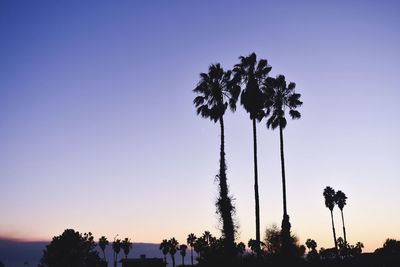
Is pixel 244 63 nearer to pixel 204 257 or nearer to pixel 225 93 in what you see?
pixel 225 93

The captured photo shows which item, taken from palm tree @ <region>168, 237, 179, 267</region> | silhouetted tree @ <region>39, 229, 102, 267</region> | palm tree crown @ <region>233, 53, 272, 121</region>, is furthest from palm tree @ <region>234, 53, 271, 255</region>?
palm tree @ <region>168, 237, 179, 267</region>


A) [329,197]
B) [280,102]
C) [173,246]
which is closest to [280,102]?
[280,102]

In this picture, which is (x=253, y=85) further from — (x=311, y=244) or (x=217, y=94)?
(x=311, y=244)

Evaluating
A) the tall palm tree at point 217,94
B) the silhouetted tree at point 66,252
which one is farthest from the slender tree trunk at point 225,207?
the silhouetted tree at point 66,252

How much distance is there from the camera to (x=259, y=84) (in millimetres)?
37156

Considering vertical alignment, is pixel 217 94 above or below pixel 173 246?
above

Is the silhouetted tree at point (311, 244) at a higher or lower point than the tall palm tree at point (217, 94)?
lower

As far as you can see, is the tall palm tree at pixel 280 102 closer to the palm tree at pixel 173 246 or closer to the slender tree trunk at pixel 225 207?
the slender tree trunk at pixel 225 207

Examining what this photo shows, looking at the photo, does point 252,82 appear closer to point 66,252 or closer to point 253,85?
point 253,85

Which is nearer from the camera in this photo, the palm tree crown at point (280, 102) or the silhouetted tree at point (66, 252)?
the palm tree crown at point (280, 102)

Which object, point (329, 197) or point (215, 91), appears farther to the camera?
point (329, 197)

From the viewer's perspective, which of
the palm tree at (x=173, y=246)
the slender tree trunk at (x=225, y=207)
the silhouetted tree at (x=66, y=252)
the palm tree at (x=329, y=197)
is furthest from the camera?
the palm tree at (x=173, y=246)

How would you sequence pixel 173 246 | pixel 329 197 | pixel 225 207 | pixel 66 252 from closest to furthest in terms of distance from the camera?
pixel 225 207 < pixel 66 252 < pixel 329 197 < pixel 173 246

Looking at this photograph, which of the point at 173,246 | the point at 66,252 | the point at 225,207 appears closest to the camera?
the point at 225,207
